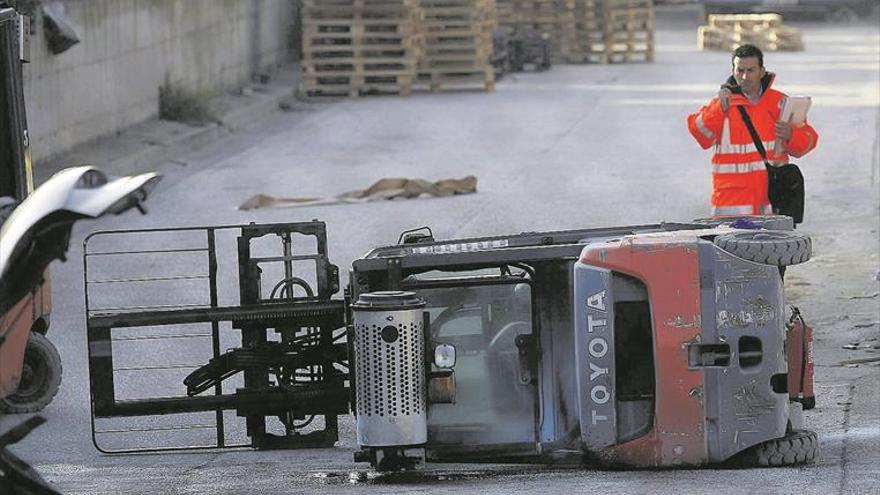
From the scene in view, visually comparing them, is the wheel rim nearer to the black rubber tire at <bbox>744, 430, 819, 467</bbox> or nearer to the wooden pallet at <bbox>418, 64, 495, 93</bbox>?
the black rubber tire at <bbox>744, 430, 819, 467</bbox>

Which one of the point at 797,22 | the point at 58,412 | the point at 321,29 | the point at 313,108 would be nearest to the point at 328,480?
the point at 58,412

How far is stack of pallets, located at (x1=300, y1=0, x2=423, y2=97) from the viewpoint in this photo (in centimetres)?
3166

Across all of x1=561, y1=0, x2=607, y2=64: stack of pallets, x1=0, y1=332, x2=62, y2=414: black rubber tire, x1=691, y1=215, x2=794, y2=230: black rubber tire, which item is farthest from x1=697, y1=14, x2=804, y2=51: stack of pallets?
x1=691, y1=215, x2=794, y2=230: black rubber tire

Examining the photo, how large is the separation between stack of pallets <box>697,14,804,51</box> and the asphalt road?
75cm

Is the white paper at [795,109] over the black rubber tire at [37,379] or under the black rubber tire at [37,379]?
over

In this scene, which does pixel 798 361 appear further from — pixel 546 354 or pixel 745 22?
pixel 745 22

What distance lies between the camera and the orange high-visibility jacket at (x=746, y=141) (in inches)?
440

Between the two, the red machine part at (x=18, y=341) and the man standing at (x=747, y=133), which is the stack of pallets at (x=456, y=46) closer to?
the man standing at (x=747, y=133)

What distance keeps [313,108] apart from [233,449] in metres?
21.1

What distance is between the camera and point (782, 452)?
812cm

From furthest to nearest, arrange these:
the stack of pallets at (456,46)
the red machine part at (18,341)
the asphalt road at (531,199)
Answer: the stack of pallets at (456,46) < the asphalt road at (531,199) < the red machine part at (18,341)

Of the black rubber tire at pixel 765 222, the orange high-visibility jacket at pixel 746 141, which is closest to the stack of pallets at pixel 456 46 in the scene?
the orange high-visibility jacket at pixel 746 141

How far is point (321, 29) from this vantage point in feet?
107

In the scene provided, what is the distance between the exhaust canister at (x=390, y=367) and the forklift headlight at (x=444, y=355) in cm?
7
